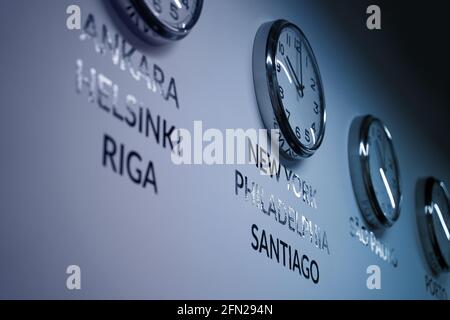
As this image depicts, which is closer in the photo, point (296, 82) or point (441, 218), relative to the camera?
point (296, 82)

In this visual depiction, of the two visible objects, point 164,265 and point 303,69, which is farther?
point 303,69

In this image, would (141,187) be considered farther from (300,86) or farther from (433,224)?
(433,224)

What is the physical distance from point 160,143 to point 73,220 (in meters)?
0.33

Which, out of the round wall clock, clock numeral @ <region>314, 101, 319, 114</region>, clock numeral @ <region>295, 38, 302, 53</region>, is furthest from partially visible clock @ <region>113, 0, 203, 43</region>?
clock numeral @ <region>314, 101, 319, 114</region>

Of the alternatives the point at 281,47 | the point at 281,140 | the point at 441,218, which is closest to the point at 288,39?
the point at 281,47

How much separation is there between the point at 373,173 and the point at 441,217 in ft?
3.31

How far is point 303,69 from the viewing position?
2.12 meters

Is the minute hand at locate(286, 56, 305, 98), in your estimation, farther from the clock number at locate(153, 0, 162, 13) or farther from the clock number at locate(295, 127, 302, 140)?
the clock number at locate(153, 0, 162, 13)

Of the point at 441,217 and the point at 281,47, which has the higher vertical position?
the point at 281,47

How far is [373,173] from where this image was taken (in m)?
2.51

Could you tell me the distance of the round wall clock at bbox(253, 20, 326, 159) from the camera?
6.01 ft

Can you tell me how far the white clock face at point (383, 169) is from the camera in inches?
99.2
